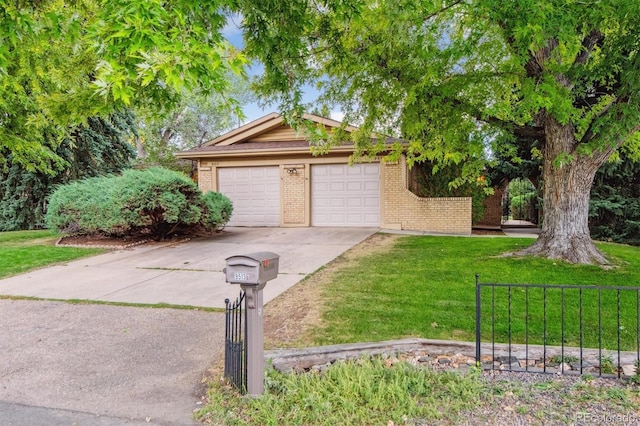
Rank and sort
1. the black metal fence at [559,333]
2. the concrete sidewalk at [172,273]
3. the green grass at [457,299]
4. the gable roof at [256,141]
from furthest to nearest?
the gable roof at [256,141], the concrete sidewalk at [172,273], the green grass at [457,299], the black metal fence at [559,333]

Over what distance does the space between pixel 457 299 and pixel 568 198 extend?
3.77 m

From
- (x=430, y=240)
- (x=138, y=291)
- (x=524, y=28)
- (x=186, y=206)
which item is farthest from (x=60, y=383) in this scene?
(x=430, y=240)

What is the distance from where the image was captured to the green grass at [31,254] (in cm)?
807

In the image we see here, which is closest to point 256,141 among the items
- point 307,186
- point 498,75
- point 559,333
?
point 307,186

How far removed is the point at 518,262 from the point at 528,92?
3.07 metres

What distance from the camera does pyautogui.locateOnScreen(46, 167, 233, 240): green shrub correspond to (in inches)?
397

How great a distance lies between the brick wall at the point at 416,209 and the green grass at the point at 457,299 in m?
3.93

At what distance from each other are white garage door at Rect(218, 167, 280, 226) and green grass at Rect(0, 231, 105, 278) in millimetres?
5694

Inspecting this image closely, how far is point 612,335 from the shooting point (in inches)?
162

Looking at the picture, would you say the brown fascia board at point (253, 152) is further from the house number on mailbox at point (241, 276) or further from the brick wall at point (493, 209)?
the house number on mailbox at point (241, 276)

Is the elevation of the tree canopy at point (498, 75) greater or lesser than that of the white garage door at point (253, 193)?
greater


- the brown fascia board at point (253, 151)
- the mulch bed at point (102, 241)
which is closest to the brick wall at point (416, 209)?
the brown fascia board at point (253, 151)

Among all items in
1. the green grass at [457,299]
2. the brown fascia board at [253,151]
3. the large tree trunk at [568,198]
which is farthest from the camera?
the brown fascia board at [253,151]

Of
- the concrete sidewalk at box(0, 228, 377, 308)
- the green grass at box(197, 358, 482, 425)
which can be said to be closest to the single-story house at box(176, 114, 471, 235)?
the concrete sidewalk at box(0, 228, 377, 308)
